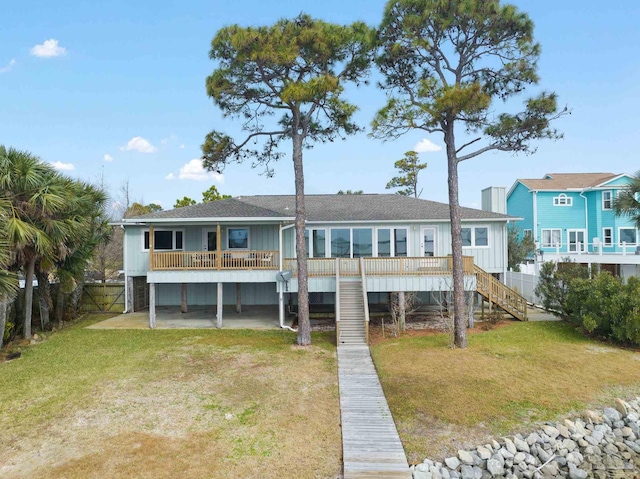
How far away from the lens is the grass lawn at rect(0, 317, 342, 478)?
616 cm

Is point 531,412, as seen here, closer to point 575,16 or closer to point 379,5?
point 379,5

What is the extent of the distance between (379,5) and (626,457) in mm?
13568

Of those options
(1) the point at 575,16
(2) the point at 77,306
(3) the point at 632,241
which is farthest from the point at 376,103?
(3) the point at 632,241

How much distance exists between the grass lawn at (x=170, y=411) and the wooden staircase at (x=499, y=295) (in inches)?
264

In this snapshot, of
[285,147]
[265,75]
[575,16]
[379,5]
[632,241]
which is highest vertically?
[575,16]

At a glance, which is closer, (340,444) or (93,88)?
(340,444)

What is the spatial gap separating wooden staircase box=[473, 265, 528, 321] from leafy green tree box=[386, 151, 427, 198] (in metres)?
24.3

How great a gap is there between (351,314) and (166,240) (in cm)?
1049

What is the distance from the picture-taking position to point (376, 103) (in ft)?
41.5

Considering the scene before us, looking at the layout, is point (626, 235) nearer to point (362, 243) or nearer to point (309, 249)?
point (362, 243)

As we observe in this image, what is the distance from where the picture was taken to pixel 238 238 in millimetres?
19000

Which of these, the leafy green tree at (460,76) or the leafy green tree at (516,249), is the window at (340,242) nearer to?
the leafy green tree at (460,76)

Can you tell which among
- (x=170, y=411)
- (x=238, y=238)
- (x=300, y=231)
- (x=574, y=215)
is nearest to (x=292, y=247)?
(x=238, y=238)

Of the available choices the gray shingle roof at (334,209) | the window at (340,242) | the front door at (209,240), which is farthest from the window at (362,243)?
the front door at (209,240)
